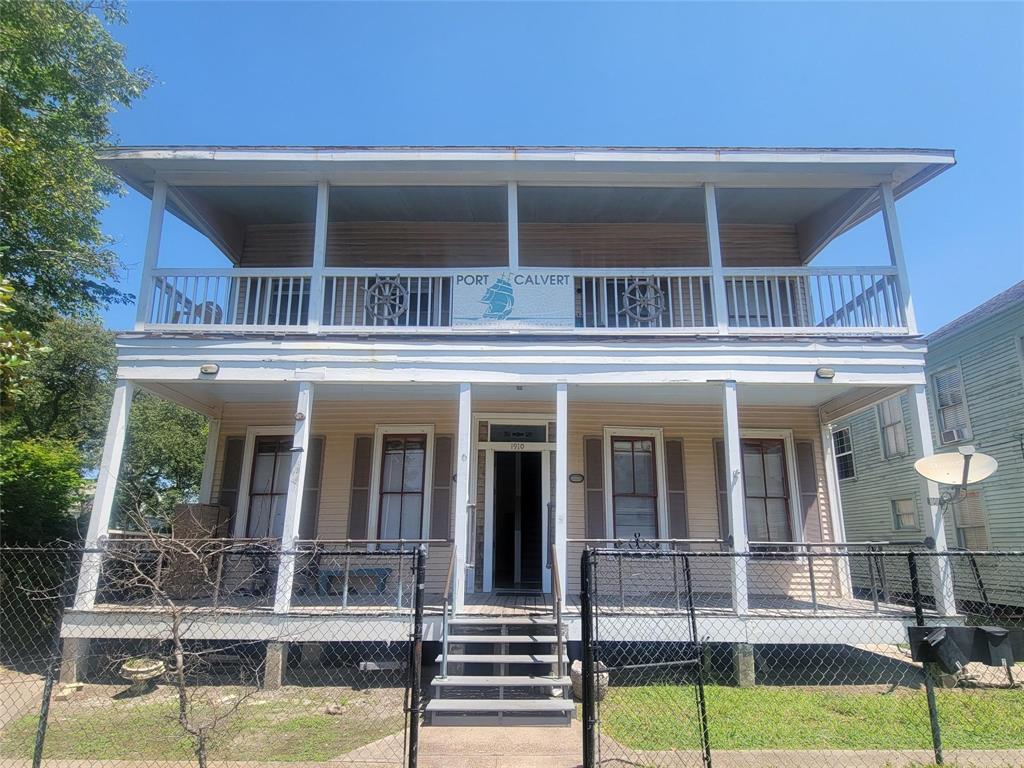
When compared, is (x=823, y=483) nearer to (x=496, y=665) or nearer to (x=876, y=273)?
(x=876, y=273)

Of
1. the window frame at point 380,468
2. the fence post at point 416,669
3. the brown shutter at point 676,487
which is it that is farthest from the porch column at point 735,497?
the window frame at point 380,468

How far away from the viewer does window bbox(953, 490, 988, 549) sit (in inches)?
520

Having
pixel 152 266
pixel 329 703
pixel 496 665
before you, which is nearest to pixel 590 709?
pixel 496 665

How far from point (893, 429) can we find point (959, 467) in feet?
33.8

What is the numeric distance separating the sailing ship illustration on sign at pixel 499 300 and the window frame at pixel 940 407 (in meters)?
11.4

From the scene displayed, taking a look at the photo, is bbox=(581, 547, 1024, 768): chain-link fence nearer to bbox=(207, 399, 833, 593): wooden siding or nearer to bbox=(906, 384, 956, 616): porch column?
bbox=(906, 384, 956, 616): porch column

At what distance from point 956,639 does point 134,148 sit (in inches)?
386

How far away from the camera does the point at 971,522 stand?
13.6 m

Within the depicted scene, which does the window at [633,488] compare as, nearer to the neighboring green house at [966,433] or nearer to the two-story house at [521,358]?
the two-story house at [521,358]

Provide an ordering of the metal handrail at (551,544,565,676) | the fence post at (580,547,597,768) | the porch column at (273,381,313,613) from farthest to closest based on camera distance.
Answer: the porch column at (273,381,313,613), the metal handrail at (551,544,565,676), the fence post at (580,547,597,768)

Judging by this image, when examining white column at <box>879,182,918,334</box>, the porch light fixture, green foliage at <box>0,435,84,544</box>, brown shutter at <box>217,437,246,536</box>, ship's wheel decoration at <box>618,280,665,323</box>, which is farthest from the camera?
green foliage at <box>0,435,84,544</box>

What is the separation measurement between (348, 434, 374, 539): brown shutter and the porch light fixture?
6.19 m

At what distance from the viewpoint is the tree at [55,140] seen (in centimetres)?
949

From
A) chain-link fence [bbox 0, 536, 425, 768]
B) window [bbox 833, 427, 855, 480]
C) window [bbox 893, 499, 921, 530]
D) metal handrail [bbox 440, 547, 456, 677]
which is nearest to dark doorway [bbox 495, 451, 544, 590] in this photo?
chain-link fence [bbox 0, 536, 425, 768]
